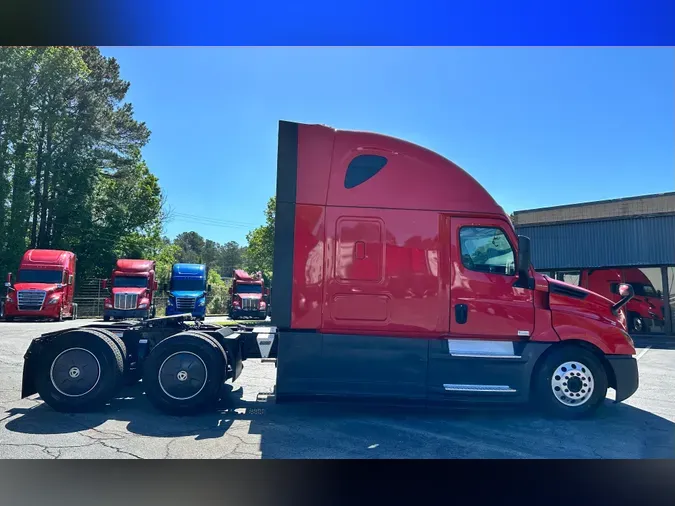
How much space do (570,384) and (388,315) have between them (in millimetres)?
2457

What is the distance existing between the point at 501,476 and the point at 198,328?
431cm

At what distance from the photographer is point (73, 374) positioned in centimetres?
585

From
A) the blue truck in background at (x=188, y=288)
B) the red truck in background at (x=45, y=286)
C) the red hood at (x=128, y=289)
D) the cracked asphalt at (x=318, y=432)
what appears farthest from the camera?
the red truck in background at (x=45, y=286)

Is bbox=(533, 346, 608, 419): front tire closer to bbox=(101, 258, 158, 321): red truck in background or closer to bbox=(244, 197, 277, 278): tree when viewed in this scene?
bbox=(244, 197, 277, 278): tree

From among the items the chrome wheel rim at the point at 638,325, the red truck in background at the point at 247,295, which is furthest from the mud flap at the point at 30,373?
the chrome wheel rim at the point at 638,325

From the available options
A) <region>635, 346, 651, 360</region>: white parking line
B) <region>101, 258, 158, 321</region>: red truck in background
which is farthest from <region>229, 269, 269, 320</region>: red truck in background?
<region>635, 346, 651, 360</region>: white parking line

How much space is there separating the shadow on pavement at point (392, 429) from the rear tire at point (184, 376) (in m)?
0.20

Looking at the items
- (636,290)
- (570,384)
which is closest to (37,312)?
(570,384)

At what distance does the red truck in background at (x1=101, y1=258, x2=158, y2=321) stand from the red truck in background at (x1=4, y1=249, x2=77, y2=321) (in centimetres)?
289

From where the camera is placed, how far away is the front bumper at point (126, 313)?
1098 cm

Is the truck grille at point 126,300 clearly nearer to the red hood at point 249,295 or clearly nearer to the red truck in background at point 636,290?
the red hood at point 249,295

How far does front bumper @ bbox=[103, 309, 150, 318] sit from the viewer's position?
10977 mm
